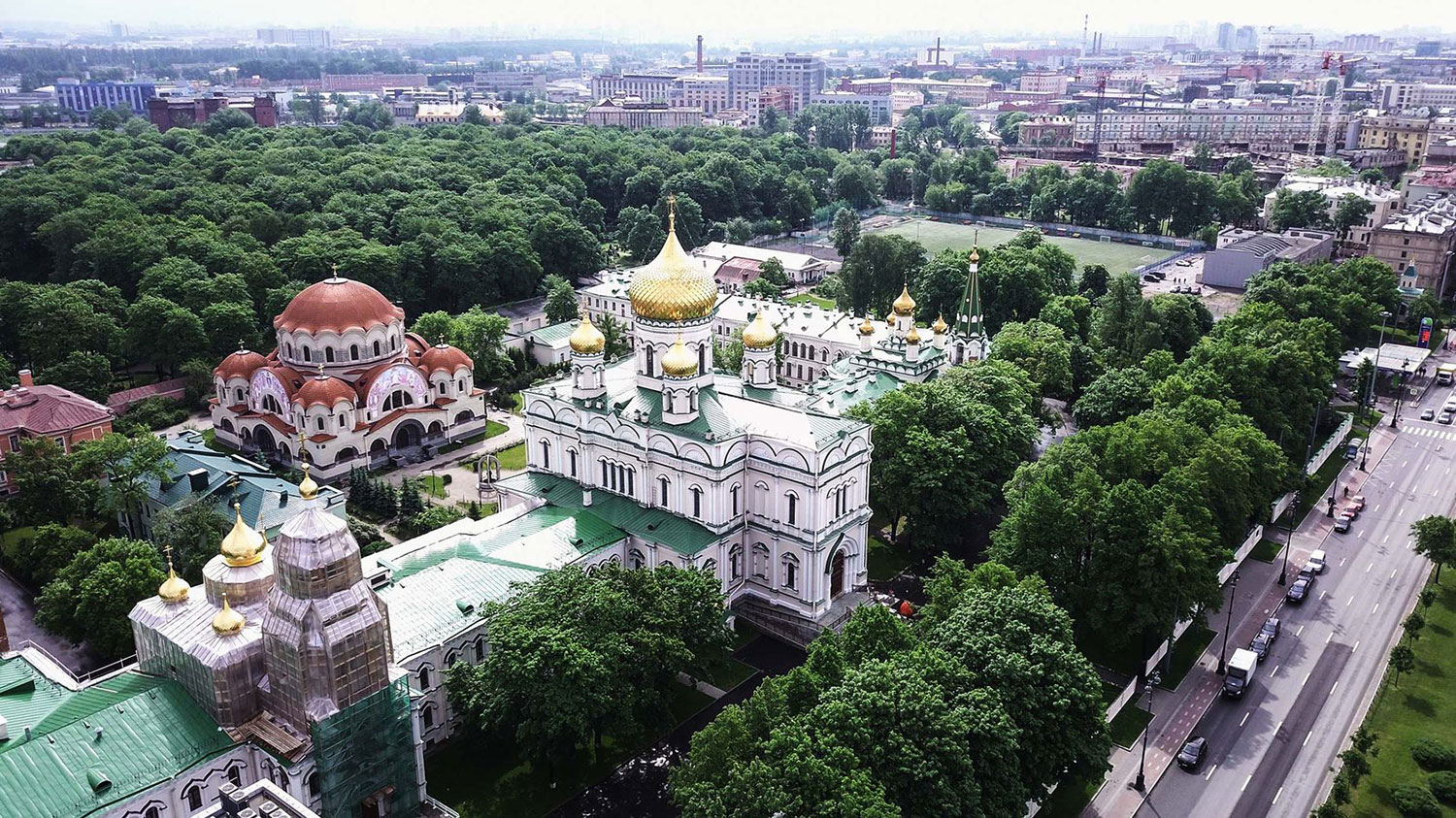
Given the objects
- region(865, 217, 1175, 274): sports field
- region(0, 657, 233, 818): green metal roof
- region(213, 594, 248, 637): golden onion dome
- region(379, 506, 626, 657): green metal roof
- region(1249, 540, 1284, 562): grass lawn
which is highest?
region(213, 594, 248, 637): golden onion dome

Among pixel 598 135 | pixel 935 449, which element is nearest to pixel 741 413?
pixel 935 449

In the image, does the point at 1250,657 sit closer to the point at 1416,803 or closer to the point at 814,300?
the point at 1416,803

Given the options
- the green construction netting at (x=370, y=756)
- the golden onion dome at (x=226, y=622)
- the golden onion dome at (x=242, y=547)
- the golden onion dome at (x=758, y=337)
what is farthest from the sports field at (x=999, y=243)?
the golden onion dome at (x=226, y=622)

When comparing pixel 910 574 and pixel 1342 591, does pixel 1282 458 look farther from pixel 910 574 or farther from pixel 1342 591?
pixel 910 574

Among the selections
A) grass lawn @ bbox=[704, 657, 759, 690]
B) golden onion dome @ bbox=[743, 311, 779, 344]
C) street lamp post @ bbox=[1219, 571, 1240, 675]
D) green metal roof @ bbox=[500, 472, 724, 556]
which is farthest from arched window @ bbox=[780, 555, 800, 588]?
street lamp post @ bbox=[1219, 571, 1240, 675]

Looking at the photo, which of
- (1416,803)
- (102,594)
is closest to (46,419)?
(102,594)

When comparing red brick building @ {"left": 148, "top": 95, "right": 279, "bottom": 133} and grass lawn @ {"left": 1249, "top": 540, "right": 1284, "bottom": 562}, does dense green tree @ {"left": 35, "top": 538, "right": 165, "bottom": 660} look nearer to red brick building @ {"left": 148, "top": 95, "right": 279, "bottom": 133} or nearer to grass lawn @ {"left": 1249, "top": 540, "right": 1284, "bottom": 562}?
grass lawn @ {"left": 1249, "top": 540, "right": 1284, "bottom": 562}

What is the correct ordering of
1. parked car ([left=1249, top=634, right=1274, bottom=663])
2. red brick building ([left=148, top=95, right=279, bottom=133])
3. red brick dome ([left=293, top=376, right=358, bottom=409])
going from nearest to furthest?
parked car ([left=1249, top=634, right=1274, bottom=663]) < red brick dome ([left=293, top=376, right=358, bottom=409]) < red brick building ([left=148, top=95, right=279, bottom=133])
